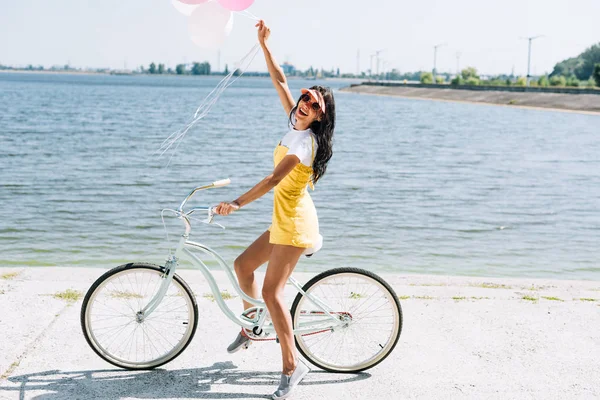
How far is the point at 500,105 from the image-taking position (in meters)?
88.4

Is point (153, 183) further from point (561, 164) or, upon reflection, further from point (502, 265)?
point (561, 164)

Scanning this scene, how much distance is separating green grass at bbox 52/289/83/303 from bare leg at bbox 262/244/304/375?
2.44 metres

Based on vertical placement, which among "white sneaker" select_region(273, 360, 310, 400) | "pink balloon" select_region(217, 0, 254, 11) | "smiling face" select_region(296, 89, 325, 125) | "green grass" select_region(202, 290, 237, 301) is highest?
"pink balloon" select_region(217, 0, 254, 11)

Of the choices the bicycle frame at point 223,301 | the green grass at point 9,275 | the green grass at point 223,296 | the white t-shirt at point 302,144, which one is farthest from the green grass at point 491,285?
the green grass at point 9,275

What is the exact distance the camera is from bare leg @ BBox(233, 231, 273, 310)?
14.7 feet

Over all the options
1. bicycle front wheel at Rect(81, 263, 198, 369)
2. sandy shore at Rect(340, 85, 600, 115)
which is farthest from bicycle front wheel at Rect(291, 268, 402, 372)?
sandy shore at Rect(340, 85, 600, 115)

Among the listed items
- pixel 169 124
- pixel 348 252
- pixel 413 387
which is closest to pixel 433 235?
pixel 348 252

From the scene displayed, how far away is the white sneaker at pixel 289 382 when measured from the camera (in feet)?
14.1

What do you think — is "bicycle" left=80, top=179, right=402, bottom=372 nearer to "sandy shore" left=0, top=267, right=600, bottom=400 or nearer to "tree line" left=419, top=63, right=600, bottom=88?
"sandy shore" left=0, top=267, right=600, bottom=400

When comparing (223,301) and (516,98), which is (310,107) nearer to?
(223,301)

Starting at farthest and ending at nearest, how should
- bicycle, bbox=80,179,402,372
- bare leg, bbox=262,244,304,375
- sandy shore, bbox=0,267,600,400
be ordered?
bicycle, bbox=80,179,402,372
sandy shore, bbox=0,267,600,400
bare leg, bbox=262,244,304,375

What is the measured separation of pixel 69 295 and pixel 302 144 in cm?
301

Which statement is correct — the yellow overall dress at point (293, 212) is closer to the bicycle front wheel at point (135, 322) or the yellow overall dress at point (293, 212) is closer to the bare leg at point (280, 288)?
the bare leg at point (280, 288)

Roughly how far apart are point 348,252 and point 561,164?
1768 centimetres
